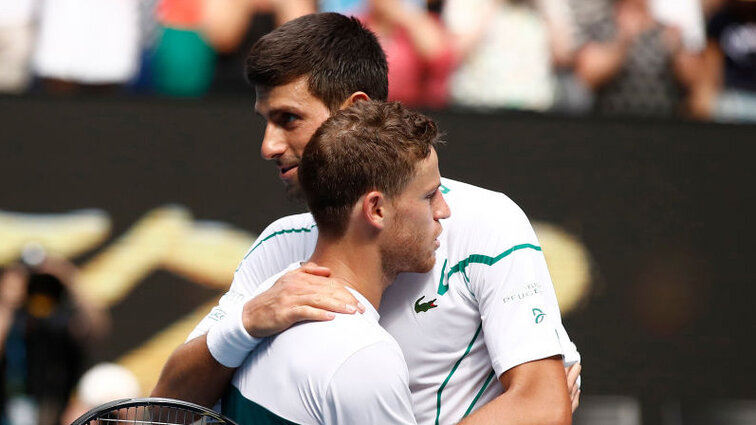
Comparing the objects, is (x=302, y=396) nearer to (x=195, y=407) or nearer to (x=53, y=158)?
(x=195, y=407)

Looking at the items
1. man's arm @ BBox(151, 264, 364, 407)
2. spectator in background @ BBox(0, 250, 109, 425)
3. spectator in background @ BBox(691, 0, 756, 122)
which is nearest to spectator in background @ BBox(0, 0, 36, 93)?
spectator in background @ BBox(0, 250, 109, 425)

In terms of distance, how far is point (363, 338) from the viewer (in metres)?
2.41

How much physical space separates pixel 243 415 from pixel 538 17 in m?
5.36

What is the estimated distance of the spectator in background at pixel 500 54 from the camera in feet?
24.5

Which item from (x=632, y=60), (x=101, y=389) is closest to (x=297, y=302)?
(x=101, y=389)

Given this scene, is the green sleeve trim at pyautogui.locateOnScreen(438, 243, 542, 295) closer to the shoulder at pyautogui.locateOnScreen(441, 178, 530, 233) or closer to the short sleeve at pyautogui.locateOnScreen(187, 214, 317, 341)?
the shoulder at pyautogui.locateOnScreen(441, 178, 530, 233)

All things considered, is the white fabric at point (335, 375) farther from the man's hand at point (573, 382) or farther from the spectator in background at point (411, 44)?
the spectator in background at point (411, 44)

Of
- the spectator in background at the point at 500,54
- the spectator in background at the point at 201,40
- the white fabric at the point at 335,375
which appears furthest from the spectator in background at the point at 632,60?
the white fabric at the point at 335,375

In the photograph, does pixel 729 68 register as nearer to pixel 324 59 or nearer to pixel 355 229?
pixel 324 59

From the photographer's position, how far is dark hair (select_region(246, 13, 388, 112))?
302 centimetres

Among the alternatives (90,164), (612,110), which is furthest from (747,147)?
(90,164)

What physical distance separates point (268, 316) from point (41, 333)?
5.06 meters

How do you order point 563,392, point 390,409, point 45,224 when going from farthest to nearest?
1. point 45,224
2. point 563,392
3. point 390,409

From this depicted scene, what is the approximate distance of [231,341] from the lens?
2623 millimetres
